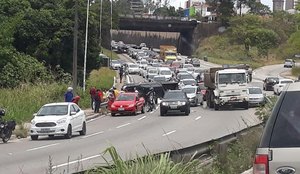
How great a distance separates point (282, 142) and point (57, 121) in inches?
844

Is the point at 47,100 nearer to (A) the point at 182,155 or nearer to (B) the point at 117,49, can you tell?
(A) the point at 182,155

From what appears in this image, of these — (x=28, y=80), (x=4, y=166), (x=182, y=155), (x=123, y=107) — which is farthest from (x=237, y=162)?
(x=28, y=80)

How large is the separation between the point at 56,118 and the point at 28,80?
19.7m

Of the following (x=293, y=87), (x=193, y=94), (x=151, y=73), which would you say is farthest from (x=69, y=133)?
(x=151, y=73)

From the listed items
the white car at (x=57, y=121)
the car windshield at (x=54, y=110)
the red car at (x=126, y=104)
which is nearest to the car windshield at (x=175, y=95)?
the red car at (x=126, y=104)

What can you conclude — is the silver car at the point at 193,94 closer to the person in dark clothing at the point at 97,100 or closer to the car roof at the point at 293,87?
the person in dark clothing at the point at 97,100

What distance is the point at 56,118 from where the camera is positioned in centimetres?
2812

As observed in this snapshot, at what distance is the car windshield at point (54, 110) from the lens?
94.7ft

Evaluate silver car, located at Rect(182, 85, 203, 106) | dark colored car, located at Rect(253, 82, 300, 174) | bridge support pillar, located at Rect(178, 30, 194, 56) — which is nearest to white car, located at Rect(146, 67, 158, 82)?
Result: silver car, located at Rect(182, 85, 203, 106)

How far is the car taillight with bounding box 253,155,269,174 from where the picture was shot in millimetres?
7082

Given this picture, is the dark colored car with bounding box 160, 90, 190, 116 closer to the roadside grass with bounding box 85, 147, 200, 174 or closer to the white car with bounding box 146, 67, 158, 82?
the roadside grass with bounding box 85, 147, 200, 174

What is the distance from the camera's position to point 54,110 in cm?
2923

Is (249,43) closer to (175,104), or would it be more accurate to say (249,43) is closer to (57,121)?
(175,104)

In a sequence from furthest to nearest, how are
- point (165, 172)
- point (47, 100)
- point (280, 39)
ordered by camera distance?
point (280, 39) → point (47, 100) → point (165, 172)
